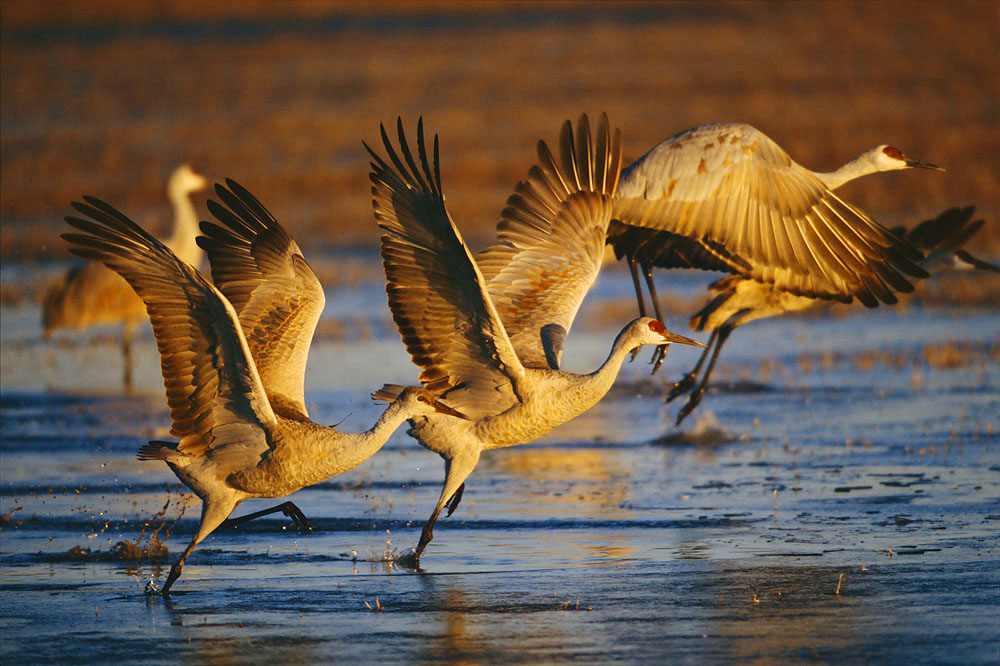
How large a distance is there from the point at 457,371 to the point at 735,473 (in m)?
2.48

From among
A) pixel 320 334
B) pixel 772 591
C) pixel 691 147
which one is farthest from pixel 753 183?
pixel 320 334

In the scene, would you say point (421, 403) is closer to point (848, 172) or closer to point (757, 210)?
point (757, 210)

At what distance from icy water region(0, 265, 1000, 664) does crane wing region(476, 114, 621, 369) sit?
1.15m

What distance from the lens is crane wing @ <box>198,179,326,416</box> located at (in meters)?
8.66

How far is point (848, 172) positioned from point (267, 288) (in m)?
4.06

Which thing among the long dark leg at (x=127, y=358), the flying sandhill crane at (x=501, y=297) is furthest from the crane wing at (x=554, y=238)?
the long dark leg at (x=127, y=358)

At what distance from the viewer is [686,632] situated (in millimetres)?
6742

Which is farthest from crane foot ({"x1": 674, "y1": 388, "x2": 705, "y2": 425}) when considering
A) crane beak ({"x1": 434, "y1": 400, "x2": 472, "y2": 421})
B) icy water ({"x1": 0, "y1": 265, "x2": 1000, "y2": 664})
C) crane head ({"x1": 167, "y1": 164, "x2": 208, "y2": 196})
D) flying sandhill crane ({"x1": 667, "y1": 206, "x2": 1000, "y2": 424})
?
crane head ({"x1": 167, "y1": 164, "x2": 208, "y2": 196})

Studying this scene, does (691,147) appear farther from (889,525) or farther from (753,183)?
(889,525)

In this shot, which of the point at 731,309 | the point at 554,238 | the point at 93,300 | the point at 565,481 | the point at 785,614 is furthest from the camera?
the point at 93,300

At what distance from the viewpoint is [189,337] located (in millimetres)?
7781

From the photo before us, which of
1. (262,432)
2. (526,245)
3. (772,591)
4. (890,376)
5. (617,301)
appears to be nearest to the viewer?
(772,591)

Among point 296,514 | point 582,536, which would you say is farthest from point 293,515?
point 582,536

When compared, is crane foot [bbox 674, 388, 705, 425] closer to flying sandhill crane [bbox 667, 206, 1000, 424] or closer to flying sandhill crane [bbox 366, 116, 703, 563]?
flying sandhill crane [bbox 667, 206, 1000, 424]
